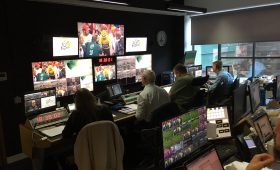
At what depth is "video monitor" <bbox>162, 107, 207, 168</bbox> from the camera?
1.42 metres

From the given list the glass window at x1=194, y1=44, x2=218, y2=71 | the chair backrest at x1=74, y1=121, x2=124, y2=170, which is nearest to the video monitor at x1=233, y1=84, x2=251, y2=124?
the chair backrest at x1=74, y1=121, x2=124, y2=170

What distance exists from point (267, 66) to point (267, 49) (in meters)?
0.36

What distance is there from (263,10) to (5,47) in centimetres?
480

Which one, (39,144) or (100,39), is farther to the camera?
(100,39)

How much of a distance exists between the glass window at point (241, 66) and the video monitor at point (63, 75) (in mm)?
3418

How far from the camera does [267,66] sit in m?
5.33

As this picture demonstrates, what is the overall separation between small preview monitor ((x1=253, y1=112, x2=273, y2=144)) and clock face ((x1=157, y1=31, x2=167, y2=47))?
417cm

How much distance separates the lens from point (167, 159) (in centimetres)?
142

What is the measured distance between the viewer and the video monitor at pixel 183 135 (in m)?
1.42

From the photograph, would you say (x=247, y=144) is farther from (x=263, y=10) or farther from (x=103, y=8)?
(x=263, y=10)

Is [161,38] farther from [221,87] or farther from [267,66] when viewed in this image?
[267,66]

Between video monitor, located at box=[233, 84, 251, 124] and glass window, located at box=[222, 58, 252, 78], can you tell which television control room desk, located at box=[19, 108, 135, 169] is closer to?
video monitor, located at box=[233, 84, 251, 124]

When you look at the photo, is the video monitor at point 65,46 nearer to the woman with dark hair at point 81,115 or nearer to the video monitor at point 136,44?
the video monitor at point 136,44

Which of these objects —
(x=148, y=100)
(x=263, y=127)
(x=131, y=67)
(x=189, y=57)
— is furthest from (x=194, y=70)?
(x=263, y=127)
